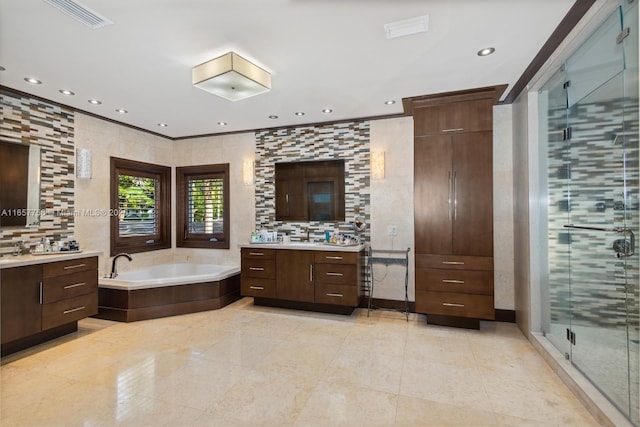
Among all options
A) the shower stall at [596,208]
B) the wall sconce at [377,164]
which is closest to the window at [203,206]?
the wall sconce at [377,164]

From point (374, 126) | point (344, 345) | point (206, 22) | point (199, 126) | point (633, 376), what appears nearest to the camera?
point (633, 376)

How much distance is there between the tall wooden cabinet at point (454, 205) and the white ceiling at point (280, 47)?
11.0 inches

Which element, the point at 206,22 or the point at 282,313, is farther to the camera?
the point at 282,313

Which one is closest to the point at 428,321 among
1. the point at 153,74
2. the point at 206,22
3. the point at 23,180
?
the point at 206,22

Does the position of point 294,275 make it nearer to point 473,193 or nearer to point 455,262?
point 455,262

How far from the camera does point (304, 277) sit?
12.7ft

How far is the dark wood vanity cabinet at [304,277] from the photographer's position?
12.1 ft

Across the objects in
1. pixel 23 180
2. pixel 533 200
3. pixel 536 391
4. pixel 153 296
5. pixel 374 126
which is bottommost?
pixel 536 391

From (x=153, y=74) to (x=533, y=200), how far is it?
389 centimetres

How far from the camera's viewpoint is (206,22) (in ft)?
6.79

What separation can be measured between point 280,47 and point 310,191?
2.39 meters

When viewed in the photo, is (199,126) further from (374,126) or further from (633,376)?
(633,376)

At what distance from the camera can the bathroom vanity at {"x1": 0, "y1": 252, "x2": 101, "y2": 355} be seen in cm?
262

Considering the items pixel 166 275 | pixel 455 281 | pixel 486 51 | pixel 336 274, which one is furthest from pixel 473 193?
pixel 166 275
